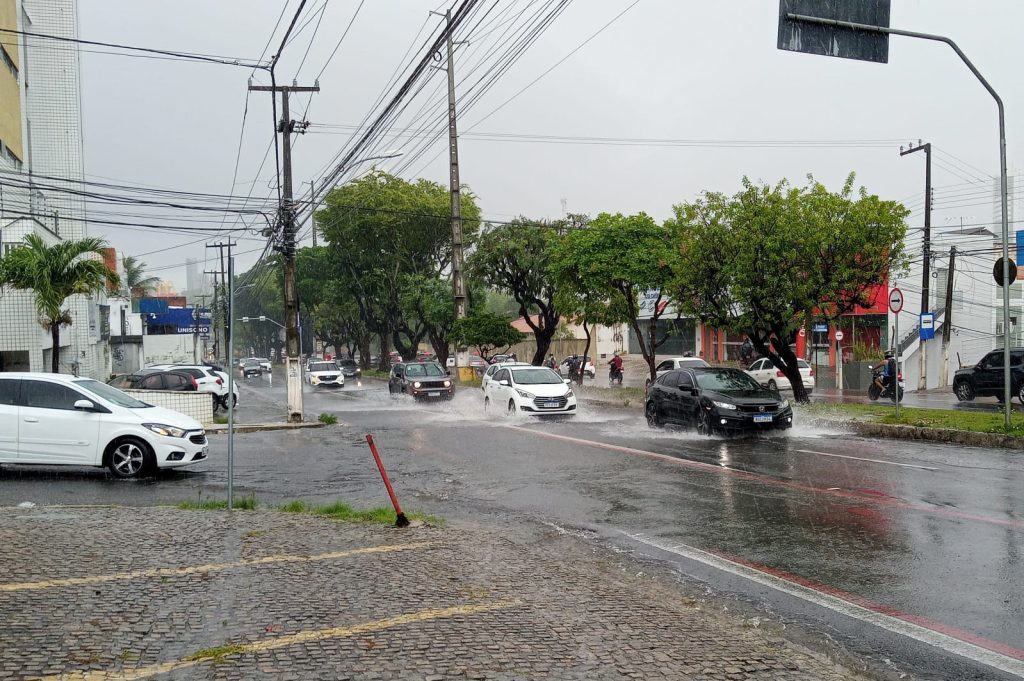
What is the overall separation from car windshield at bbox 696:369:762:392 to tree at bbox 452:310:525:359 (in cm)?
2151

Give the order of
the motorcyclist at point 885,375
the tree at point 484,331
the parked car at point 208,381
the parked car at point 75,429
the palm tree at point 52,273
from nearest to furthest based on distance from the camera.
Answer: the parked car at point 75,429
the palm tree at point 52,273
the motorcyclist at point 885,375
the parked car at point 208,381
the tree at point 484,331

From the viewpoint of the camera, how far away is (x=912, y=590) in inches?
261

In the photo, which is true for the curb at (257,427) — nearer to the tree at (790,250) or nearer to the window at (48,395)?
the window at (48,395)

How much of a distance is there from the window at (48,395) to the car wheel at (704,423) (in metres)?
11.5

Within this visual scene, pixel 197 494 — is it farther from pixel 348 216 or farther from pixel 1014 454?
pixel 348 216

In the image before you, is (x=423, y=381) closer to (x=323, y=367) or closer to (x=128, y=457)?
(x=323, y=367)

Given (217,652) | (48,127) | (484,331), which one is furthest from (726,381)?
(48,127)

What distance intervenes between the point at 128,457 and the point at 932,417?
52.5 ft

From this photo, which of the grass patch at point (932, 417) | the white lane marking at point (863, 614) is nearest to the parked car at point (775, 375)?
the grass patch at point (932, 417)

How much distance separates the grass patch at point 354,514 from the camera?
9.25 meters

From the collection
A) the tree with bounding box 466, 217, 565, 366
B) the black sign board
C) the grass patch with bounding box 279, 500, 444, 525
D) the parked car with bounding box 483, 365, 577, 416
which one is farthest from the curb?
the tree with bounding box 466, 217, 565, 366

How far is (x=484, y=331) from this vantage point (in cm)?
4194

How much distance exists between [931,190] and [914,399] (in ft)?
29.1

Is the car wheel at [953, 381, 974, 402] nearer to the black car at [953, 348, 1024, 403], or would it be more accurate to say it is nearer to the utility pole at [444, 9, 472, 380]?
the black car at [953, 348, 1024, 403]
